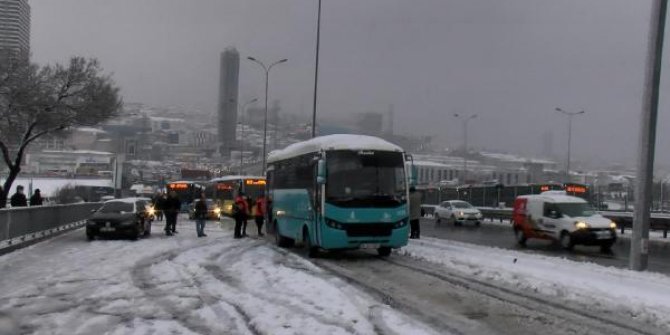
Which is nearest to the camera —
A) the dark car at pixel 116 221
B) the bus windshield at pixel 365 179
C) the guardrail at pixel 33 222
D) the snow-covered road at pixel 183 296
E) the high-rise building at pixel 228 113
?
the snow-covered road at pixel 183 296

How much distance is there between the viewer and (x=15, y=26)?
126ft

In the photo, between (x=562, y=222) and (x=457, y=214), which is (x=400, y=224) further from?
(x=457, y=214)

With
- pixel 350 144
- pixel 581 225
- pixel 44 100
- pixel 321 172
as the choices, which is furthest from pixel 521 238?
pixel 44 100

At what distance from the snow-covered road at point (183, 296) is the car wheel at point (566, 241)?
1047 cm

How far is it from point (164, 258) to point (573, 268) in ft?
32.0

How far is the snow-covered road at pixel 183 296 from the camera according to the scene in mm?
8602

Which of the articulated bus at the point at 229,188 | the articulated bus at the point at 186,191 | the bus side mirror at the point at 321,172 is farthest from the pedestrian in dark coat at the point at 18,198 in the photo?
the articulated bus at the point at 186,191

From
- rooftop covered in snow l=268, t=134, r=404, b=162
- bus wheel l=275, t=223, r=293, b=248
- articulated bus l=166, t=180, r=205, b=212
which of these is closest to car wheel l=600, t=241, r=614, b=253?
rooftop covered in snow l=268, t=134, r=404, b=162

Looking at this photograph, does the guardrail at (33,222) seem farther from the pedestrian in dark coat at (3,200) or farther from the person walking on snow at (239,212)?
the person walking on snow at (239,212)

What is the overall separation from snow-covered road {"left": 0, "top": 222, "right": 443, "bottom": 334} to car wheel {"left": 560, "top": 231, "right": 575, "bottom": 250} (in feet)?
34.3

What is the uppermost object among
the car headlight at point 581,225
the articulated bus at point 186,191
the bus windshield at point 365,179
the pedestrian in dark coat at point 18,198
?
the bus windshield at point 365,179

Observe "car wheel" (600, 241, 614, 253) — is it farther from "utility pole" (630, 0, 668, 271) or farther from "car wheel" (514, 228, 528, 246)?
"utility pole" (630, 0, 668, 271)

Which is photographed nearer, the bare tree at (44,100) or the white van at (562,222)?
the white van at (562,222)

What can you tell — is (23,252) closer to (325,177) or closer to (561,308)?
(325,177)
